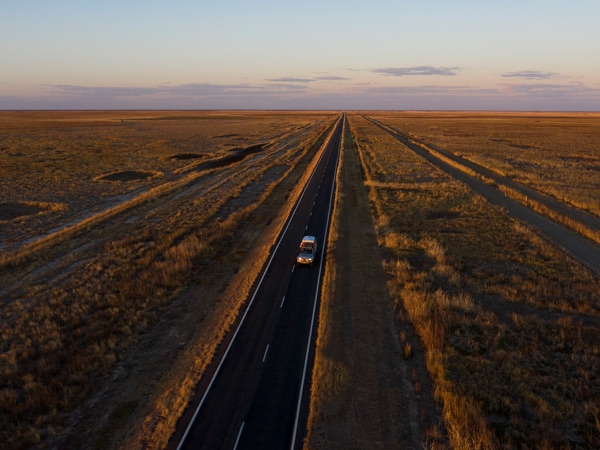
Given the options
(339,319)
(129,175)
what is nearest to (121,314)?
(339,319)

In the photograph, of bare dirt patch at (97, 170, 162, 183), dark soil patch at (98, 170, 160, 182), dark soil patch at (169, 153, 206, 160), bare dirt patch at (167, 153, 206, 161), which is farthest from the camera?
dark soil patch at (169, 153, 206, 160)

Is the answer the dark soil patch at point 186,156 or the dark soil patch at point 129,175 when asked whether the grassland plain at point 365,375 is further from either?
the dark soil patch at point 186,156

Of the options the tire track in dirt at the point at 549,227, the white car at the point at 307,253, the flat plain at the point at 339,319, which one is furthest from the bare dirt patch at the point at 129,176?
the tire track in dirt at the point at 549,227

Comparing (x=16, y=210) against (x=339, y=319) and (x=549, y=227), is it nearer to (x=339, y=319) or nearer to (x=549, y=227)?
(x=339, y=319)

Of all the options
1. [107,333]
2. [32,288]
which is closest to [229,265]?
[107,333]

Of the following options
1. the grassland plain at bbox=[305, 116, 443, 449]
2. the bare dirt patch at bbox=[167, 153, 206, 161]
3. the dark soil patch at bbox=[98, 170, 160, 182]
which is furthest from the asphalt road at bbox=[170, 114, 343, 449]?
the bare dirt patch at bbox=[167, 153, 206, 161]

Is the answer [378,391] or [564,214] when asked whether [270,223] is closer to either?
[378,391]

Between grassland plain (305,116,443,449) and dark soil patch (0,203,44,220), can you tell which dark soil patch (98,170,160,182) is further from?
grassland plain (305,116,443,449)
